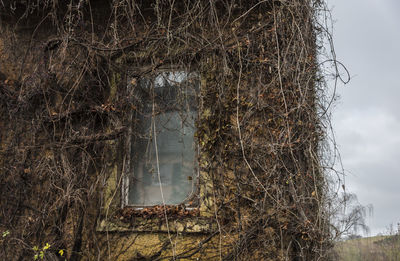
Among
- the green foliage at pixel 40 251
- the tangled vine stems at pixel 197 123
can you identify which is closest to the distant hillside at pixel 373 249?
the tangled vine stems at pixel 197 123

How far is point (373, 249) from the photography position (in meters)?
11.3

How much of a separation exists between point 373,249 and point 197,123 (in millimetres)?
9519

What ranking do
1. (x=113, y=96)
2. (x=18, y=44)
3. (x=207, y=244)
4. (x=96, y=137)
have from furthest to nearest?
(x=18, y=44), (x=113, y=96), (x=96, y=137), (x=207, y=244)

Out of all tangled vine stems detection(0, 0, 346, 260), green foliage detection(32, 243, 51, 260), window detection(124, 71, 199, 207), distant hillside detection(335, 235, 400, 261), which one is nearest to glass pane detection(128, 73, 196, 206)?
window detection(124, 71, 199, 207)

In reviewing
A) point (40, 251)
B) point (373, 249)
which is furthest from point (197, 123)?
point (373, 249)

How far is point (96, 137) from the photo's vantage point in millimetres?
4305

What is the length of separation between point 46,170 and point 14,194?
0.56 meters

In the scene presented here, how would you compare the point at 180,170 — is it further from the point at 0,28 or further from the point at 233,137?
the point at 0,28

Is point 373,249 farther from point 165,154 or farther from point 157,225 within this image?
point 157,225

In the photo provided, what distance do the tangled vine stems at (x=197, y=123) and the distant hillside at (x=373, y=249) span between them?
22.4 ft

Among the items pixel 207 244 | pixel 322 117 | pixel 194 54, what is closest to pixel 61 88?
pixel 194 54

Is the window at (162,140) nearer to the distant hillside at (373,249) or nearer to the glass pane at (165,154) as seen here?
the glass pane at (165,154)

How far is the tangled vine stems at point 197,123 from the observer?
3.90 meters

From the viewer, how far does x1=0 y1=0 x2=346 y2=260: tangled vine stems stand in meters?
3.90
